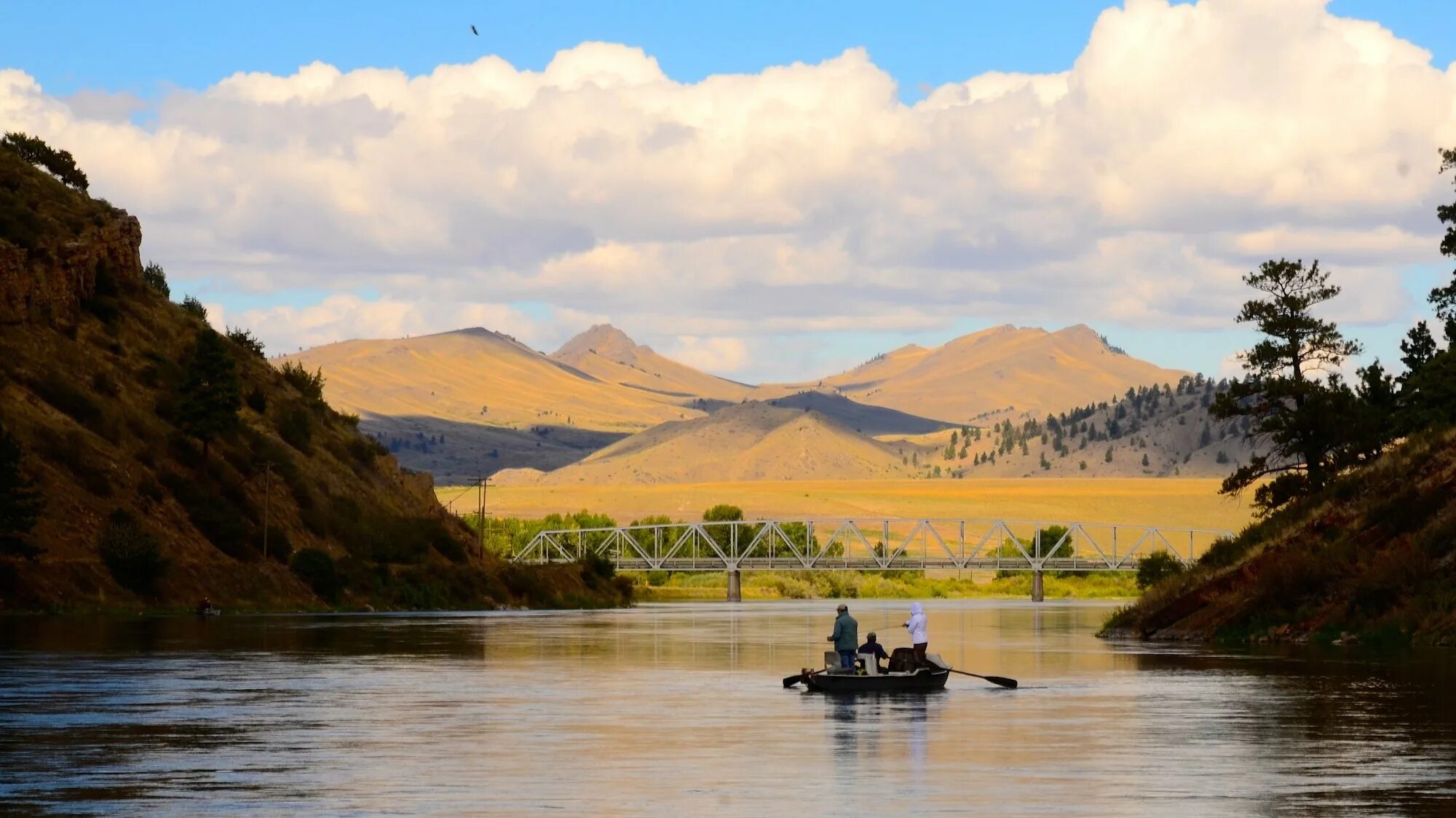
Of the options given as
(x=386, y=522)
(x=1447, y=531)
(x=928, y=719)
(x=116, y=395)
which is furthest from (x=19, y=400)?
(x=928, y=719)

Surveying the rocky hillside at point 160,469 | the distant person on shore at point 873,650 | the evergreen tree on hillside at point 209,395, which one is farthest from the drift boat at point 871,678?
the evergreen tree on hillside at point 209,395

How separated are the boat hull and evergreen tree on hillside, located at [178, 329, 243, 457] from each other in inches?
2912

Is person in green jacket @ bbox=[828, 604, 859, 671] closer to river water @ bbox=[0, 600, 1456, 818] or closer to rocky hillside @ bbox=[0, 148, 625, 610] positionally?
river water @ bbox=[0, 600, 1456, 818]

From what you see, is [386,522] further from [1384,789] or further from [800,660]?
[1384,789]

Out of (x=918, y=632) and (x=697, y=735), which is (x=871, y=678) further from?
(x=697, y=735)

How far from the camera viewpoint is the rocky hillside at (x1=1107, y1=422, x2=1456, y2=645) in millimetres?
56875

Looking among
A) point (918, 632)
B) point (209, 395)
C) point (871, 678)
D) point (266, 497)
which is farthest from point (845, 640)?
point (209, 395)

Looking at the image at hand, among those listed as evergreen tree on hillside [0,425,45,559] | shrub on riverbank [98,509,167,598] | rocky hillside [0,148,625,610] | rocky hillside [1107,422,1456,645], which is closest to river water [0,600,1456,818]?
rocky hillside [1107,422,1456,645]

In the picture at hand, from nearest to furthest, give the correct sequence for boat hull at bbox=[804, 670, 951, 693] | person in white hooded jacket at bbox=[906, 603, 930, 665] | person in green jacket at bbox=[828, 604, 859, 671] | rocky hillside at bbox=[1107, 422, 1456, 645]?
boat hull at bbox=[804, 670, 951, 693] < person in green jacket at bbox=[828, 604, 859, 671] < person in white hooded jacket at bbox=[906, 603, 930, 665] < rocky hillside at bbox=[1107, 422, 1456, 645]

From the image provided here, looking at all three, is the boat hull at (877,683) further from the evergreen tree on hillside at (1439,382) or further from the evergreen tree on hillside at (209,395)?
the evergreen tree on hillside at (209,395)

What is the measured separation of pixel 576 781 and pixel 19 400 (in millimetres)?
81817

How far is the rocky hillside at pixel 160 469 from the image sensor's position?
9275cm

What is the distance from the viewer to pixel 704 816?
21719mm

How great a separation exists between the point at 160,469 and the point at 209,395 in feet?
18.7
